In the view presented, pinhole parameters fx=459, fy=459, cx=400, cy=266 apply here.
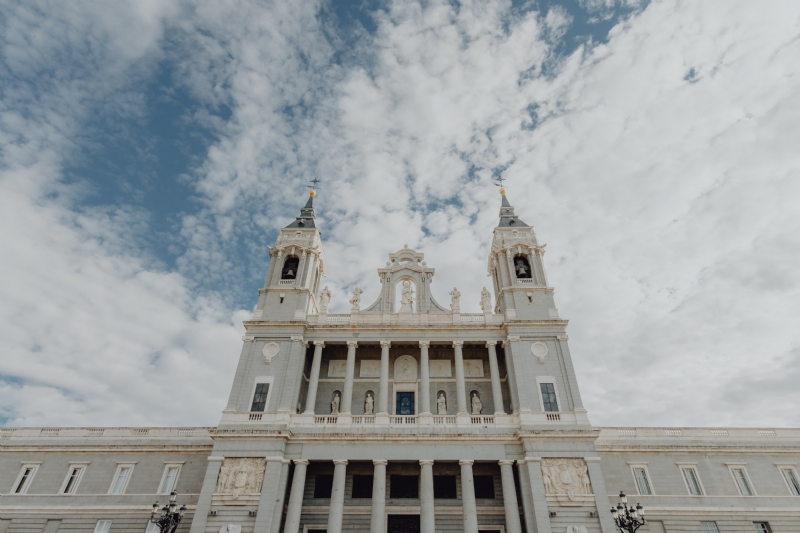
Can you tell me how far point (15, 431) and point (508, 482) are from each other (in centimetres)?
3409

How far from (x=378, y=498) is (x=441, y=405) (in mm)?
7357

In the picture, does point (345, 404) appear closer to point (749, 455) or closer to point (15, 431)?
point (15, 431)

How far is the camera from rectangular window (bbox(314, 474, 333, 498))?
28734mm

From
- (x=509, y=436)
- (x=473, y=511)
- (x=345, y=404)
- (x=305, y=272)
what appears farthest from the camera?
(x=305, y=272)

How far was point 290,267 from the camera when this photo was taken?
36.6 meters

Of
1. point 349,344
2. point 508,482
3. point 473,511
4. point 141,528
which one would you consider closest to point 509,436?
point 508,482

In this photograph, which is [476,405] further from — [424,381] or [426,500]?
[426,500]

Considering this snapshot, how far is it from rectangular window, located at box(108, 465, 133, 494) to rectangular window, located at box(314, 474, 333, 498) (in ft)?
42.1

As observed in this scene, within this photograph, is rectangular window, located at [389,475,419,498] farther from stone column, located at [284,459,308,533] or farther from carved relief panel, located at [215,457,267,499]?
carved relief panel, located at [215,457,267,499]

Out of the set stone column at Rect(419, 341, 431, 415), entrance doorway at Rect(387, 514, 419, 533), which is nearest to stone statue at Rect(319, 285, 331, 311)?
stone column at Rect(419, 341, 431, 415)

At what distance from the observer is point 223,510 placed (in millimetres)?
25516

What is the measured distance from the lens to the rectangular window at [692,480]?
1131 inches

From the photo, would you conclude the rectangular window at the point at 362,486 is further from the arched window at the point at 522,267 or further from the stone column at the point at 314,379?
the arched window at the point at 522,267

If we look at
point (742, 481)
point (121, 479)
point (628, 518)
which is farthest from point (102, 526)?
point (742, 481)
